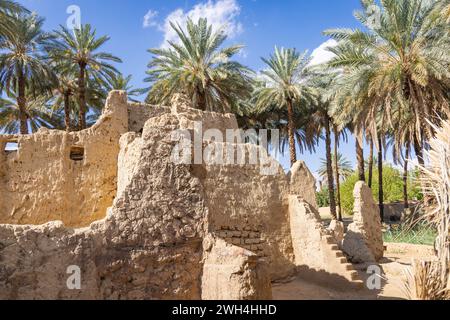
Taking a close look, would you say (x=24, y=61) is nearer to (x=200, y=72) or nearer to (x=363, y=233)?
(x=200, y=72)

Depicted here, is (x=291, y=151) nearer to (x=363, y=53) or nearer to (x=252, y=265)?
(x=363, y=53)

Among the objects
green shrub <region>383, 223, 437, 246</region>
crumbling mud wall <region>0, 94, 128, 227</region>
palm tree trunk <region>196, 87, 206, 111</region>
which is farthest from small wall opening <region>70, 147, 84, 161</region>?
green shrub <region>383, 223, 437, 246</region>

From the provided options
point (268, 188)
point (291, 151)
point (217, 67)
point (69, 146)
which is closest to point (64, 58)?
point (217, 67)

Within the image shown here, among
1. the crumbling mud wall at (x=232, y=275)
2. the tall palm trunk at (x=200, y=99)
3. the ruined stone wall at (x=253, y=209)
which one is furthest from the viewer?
the tall palm trunk at (x=200, y=99)

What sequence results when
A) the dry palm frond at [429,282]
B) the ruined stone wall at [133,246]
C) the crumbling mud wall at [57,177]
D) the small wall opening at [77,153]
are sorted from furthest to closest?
the small wall opening at [77,153], the crumbling mud wall at [57,177], the dry palm frond at [429,282], the ruined stone wall at [133,246]

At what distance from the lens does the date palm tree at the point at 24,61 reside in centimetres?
1761

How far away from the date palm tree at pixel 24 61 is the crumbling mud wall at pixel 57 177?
697cm

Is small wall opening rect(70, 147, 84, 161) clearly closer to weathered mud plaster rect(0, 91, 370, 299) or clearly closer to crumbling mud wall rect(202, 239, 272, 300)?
weathered mud plaster rect(0, 91, 370, 299)

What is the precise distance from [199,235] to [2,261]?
242 cm

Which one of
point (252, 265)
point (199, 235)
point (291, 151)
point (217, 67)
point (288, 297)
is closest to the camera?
point (252, 265)

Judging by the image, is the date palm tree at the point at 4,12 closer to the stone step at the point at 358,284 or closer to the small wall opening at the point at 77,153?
the small wall opening at the point at 77,153

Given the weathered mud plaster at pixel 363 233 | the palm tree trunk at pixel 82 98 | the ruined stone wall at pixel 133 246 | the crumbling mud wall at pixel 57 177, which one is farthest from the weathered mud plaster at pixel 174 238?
the palm tree trunk at pixel 82 98

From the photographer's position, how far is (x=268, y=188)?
30.4ft

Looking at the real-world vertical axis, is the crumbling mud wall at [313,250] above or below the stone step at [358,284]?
above
